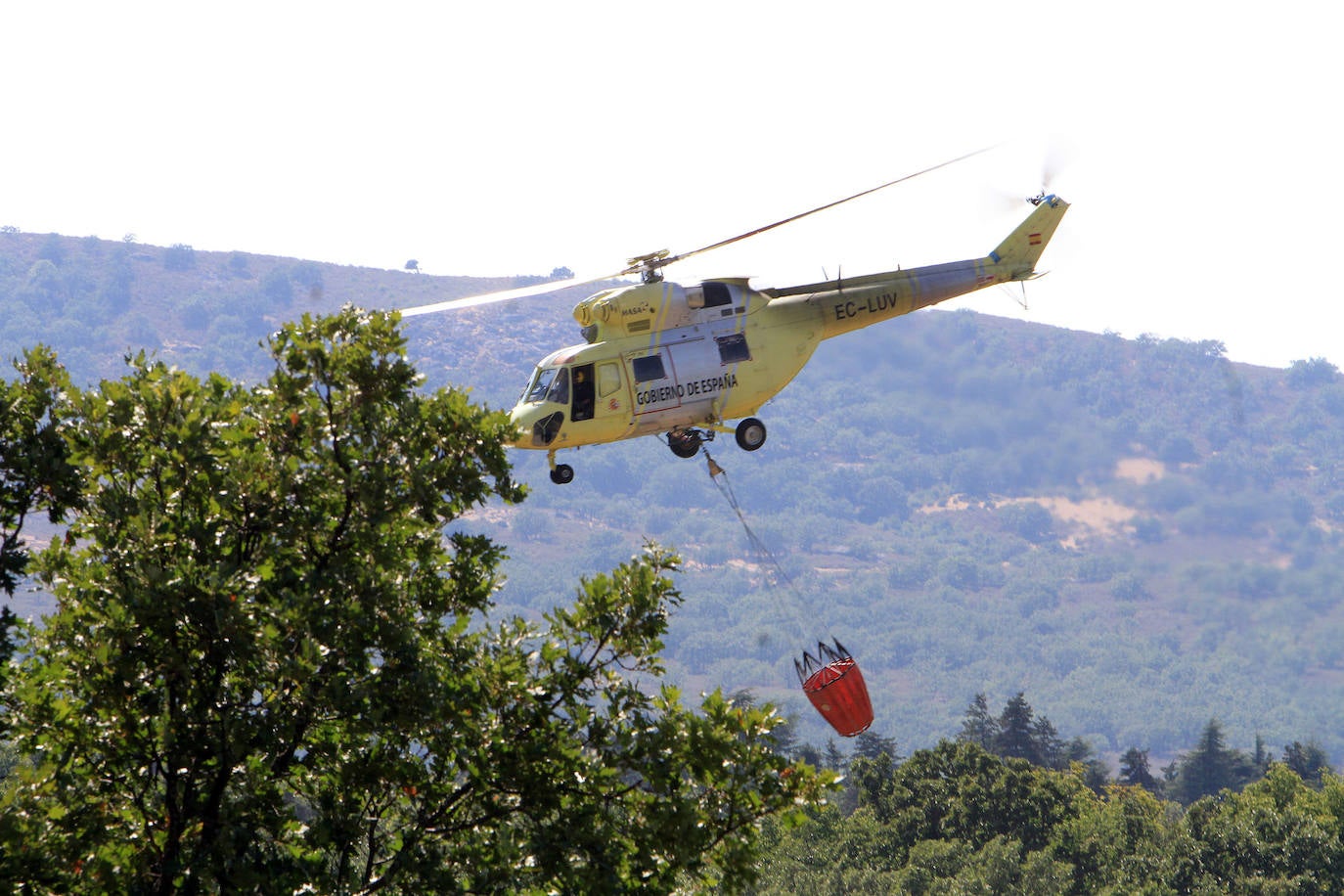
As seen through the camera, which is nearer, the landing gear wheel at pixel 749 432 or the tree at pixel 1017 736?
the landing gear wheel at pixel 749 432

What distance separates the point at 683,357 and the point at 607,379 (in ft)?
6.06

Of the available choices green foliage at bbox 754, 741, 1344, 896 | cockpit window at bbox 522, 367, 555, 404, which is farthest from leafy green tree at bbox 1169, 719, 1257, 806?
cockpit window at bbox 522, 367, 555, 404

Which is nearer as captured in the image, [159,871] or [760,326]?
[159,871]

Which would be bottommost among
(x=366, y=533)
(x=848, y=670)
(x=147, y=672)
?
(x=848, y=670)

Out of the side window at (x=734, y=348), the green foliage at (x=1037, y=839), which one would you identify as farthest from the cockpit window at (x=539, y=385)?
the green foliage at (x=1037, y=839)

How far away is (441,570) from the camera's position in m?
18.7

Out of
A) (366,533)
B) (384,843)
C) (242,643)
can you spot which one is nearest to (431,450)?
(366,533)

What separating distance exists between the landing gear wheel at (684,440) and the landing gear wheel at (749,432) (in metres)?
1.23

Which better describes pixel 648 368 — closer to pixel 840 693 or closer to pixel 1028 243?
pixel 840 693

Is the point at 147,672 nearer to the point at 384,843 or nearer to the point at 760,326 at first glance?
the point at 384,843

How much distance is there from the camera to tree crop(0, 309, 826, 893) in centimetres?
1670

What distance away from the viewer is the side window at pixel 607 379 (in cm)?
3388

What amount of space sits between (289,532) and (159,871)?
3797 millimetres

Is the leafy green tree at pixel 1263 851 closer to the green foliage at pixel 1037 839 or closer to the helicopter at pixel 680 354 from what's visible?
the green foliage at pixel 1037 839
